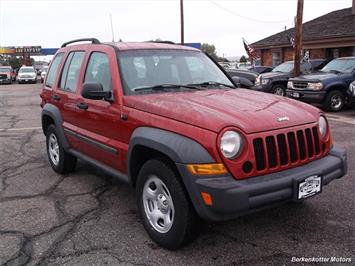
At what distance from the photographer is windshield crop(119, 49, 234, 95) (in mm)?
4168

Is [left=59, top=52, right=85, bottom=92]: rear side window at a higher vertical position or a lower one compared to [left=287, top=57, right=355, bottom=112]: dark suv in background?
higher

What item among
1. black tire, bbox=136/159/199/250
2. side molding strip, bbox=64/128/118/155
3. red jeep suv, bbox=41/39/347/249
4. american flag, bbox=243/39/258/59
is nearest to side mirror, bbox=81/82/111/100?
red jeep suv, bbox=41/39/347/249

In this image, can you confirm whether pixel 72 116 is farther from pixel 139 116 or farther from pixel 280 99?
pixel 280 99

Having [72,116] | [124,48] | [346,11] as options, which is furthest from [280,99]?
[346,11]

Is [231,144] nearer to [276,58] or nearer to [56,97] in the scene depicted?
[56,97]

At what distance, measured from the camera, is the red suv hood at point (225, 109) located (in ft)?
10.5

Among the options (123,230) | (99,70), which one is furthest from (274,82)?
(123,230)

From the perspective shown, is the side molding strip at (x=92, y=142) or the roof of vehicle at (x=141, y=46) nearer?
the side molding strip at (x=92, y=142)

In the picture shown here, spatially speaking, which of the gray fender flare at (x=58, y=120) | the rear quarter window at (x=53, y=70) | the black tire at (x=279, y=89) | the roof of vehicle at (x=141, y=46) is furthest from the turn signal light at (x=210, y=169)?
the black tire at (x=279, y=89)

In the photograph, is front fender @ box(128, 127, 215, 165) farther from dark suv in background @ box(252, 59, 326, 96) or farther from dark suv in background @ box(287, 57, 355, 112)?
dark suv in background @ box(252, 59, 326, 96)

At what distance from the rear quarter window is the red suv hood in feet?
7.74

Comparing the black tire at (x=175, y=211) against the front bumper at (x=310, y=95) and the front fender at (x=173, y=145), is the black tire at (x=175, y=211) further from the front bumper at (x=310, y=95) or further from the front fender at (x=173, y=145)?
the front bumper at (x=310, y=95)

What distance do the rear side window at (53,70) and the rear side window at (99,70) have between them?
4.08 feet

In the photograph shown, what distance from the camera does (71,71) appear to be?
17.3ft
